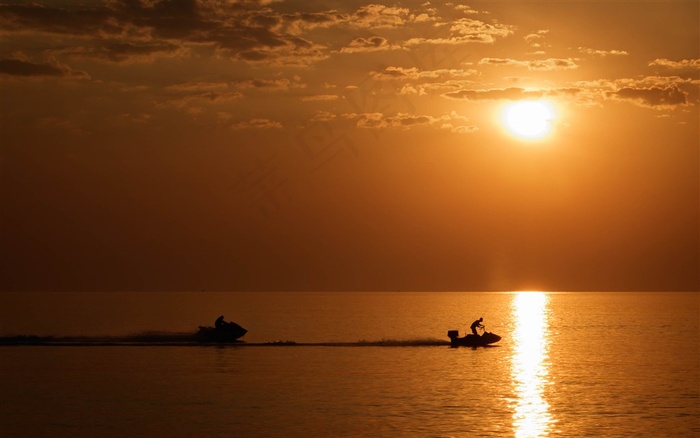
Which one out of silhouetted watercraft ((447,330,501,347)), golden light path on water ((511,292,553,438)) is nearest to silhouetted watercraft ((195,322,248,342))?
silhouetted watercraft ((447,330,501,347))

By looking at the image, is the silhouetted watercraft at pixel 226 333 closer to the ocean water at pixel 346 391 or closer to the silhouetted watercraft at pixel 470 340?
the ocean water at pixel 346 391

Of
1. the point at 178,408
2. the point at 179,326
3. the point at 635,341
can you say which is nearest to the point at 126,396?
the point at 178,408

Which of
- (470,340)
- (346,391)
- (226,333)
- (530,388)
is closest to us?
(346,391)

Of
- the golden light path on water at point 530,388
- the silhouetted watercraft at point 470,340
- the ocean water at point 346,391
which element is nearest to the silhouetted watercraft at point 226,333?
the ocean water at point 346,391

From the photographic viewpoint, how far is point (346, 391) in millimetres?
53312

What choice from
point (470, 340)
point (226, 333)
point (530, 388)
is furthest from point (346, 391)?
point (226, 333)

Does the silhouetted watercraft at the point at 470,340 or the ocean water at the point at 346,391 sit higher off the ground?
the silhouetted watercraft at the point at 470,340

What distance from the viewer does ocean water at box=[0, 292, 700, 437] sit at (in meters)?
41.7

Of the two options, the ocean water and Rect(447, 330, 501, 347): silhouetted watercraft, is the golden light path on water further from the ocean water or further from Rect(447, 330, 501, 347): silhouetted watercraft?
Rect(447, 330, 501, 347): silhouetted watercraft

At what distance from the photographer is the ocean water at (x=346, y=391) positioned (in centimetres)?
4169

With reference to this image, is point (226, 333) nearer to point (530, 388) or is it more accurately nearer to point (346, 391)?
point (346, 391)

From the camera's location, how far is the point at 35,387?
181 ft

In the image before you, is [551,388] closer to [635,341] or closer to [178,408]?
[178,408]

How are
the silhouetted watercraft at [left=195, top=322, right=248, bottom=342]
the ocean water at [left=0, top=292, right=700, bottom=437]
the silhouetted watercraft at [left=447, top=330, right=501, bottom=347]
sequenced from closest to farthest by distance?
the ocean water at [left=0, top=292, right=700, bottom=437], the silhouetted watercraft at [left=447, top=330, right=501, bottom=347], the silhouetted watercraft at [left=195, top=322, right=248, bottom=342]
